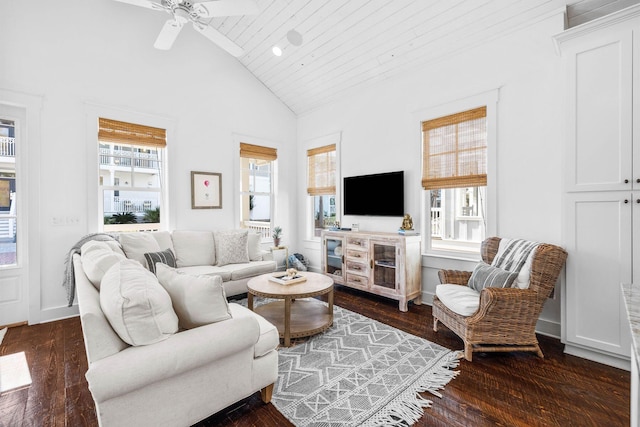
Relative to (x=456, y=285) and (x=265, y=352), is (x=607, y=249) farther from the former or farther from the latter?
(x=265, y=352)

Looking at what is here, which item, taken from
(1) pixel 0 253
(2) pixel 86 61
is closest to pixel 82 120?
(2) pixel 86 61

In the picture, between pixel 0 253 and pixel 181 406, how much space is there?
3295 millimetres

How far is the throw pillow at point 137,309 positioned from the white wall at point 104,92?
261cm

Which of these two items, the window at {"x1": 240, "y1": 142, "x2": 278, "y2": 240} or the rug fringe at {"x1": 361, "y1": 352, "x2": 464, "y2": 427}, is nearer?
the rug fringe at {"x1": 361, "y1": 352, "x2": 464, "y2": 427}

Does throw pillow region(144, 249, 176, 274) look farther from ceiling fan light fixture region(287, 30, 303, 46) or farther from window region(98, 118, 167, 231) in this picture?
ceiling fan light fixture region(287, 30, 303, 46)

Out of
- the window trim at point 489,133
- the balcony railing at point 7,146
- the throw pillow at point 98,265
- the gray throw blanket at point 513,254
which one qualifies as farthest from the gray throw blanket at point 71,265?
the gray throw blanket at point 513,254

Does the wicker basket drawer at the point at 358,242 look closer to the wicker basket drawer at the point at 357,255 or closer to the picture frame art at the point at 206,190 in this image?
→ the wicker basket drawer at the point at 357,255

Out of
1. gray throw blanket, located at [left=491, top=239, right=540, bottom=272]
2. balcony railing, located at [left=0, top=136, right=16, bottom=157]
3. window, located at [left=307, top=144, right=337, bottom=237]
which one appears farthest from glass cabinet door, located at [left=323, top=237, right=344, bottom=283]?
balcony railing, located at [left=0, top=136, right=16, bottom=157]

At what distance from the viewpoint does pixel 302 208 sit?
5.61 metres

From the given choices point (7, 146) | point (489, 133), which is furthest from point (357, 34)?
point (7, 146)

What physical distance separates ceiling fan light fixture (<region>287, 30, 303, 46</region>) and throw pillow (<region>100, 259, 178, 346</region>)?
3.48 metres

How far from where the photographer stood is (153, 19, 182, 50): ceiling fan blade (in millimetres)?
2756

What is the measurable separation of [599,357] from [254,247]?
3914 millimetres

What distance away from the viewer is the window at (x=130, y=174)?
12.5ft
